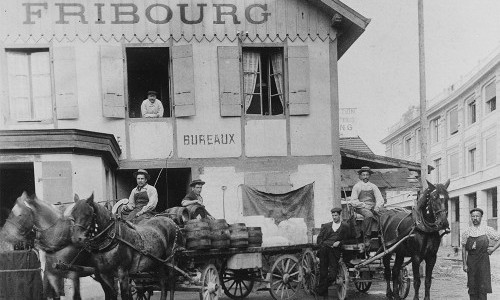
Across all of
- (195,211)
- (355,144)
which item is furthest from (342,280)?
(355,144)

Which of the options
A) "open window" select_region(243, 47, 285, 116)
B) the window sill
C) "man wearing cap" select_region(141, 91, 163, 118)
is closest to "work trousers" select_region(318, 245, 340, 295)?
the window sill

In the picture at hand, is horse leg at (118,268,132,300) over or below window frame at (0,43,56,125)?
below

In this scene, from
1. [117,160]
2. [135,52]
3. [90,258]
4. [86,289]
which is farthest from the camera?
[135,52]

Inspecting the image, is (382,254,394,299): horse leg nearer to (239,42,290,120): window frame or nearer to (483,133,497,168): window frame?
(239,42,290,120): window frame

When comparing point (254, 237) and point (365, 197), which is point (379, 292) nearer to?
point (365, 197)

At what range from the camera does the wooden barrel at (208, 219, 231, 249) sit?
977 centimetres

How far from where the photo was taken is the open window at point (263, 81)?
15.2 m

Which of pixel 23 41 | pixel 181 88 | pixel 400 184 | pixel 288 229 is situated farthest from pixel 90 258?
pixel 400 184

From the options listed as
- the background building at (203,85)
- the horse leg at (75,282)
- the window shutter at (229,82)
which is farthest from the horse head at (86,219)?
the window shutter at (229,82)

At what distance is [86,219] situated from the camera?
7.66m

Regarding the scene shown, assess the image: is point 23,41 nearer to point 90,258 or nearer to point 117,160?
point 117,160

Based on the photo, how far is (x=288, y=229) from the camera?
1153 centimetres

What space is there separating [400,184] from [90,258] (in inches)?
437

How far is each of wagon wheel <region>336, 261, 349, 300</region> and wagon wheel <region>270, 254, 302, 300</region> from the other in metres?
0.75
